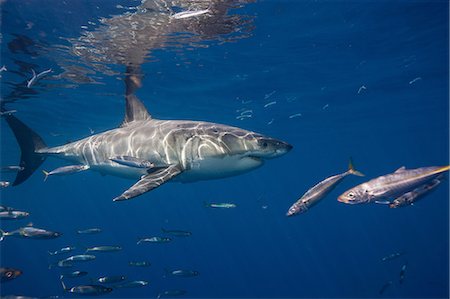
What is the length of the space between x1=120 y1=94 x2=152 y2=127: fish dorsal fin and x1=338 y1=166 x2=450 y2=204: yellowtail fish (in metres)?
5.88

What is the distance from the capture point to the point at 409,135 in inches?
1730

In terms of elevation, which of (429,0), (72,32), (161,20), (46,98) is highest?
(46,98)

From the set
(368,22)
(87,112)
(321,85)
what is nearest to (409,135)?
(321,85)

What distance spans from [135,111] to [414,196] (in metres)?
7.08

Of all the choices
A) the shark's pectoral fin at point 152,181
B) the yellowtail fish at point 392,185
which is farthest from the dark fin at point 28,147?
the yellowtail fish at point 392,185

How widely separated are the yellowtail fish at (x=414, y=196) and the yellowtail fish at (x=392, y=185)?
0.51 metres

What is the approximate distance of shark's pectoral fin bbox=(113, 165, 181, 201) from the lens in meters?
5.39

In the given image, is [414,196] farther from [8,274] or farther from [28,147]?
[28,147]

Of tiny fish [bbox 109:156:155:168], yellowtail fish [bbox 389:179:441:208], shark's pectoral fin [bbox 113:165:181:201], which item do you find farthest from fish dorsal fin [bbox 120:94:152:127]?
yellowtail fish [bbox 389:179:441:208]

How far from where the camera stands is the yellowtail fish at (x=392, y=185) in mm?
5203

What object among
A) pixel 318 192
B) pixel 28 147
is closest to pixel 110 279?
pixel 28 147

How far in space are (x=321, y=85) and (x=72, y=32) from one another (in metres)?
14.2

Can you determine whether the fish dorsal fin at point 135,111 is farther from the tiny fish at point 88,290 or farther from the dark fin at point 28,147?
the tiny fish at point 88,290

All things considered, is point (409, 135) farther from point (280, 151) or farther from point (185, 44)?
point (280, 151)
